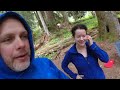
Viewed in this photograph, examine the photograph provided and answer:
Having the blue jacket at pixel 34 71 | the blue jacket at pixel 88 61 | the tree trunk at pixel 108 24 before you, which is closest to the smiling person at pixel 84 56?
the blue jacket at pixel 88 61

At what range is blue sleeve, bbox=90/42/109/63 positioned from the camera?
1.36 metres

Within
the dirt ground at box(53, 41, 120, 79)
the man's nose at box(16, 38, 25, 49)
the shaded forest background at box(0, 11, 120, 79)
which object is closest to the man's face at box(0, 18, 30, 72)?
the man's nose at box(16, 38, 25, 49)

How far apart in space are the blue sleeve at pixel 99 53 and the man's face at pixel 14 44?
40 cm

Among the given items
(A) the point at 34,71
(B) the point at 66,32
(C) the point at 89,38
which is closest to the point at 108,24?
(B) the point at 66,32

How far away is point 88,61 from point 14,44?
17.2 inches

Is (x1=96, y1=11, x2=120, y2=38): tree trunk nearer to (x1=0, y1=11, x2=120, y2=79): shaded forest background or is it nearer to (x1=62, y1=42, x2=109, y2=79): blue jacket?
(x1=0, y1=11, x2=120, y2=79): shaded forest background

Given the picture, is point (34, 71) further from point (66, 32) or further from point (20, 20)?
point (66, 32)

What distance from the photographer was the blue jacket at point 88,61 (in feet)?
4.42

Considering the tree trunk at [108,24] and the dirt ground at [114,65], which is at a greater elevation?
the tree trunk at [108,24]

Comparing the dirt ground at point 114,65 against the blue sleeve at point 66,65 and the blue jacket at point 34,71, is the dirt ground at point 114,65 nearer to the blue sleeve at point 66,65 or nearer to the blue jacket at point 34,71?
the blue sleeve at point 66,65

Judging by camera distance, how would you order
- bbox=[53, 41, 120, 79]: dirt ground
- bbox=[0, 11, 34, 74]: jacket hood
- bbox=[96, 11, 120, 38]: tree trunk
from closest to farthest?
1. bbox=[0, 11, 34, 74]: jacket hood
2. bbox=[53, 41, 120, 79]: dirt ground
3. bbox=[96, 11, 120, 38]: tree trunk
